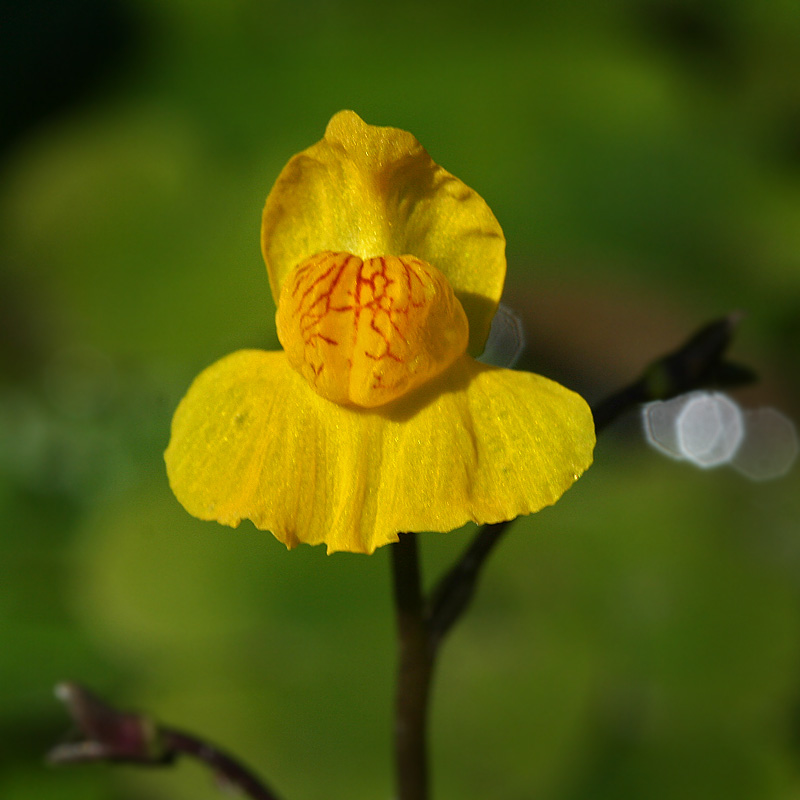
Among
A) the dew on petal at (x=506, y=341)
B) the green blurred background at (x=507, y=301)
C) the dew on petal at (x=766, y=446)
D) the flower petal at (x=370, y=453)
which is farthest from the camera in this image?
the dew on petal at (x=506, y=341)

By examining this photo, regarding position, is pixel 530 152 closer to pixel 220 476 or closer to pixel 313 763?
pixel 313 763

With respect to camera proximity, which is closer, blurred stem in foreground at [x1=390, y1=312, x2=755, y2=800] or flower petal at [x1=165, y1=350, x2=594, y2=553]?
flower petal at [x1=165, y1=350, x2=594, y2=553]

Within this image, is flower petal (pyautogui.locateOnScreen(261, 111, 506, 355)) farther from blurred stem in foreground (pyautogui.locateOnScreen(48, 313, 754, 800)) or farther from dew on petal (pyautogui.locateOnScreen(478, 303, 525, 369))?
dew on petal (pyautogui.locateOnScreen(478, 303, 525, 369))

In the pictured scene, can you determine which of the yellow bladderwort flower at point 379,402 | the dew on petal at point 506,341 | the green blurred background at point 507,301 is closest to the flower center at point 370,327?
the yellow bladderwort flower at point 379,402

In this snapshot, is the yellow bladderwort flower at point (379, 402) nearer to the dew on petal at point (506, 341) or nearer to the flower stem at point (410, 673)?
the flower stem at point (410, 673)

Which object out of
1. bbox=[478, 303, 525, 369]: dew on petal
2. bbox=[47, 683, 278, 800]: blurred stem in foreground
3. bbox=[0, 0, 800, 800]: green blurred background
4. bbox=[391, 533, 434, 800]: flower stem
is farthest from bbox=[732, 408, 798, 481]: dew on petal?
bbox=[47, 683, 278, 800]: blurred stem in foreground
